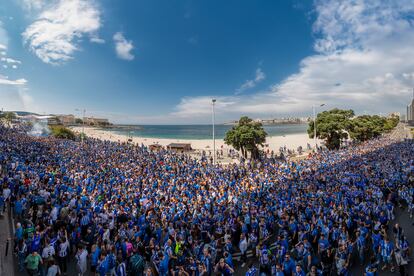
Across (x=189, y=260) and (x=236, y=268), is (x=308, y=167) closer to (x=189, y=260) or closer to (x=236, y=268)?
(x=236, y=268)

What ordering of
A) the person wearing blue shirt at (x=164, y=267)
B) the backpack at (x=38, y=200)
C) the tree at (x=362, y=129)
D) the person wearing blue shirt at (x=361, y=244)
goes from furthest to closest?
the tree at (x=362, y=129) < the backpack at (x=38, y=200) < the person wearing blue shirt at (x=361, y=244) < the person wearing blue shirt at (x=164, y=267)

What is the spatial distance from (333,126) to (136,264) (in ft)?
114

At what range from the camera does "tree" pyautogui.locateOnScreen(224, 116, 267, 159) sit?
1125 inches

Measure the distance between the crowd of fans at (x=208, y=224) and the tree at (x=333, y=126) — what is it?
1776cm

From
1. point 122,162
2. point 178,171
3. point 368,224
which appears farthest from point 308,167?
point 122,162

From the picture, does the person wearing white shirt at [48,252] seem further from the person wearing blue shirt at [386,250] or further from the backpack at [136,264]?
the person wearing blue shirt at [386,250]

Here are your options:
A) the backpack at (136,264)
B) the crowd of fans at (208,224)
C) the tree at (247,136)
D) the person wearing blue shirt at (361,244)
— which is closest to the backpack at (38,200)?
the crowd of fans at (208,224)

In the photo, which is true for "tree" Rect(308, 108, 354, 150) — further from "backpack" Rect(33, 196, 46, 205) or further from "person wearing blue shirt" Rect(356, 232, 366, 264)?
"backpack" Rect(33, 196, 46, 205)

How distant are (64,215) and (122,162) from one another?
1341 cm

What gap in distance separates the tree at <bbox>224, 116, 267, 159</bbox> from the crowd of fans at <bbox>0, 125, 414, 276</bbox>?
11041mm

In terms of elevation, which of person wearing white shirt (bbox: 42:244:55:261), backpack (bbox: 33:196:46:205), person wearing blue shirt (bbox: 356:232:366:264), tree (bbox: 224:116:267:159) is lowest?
person wearing blue shirt (bbox: 356:232:366:264)

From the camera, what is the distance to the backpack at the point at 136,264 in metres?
6.90

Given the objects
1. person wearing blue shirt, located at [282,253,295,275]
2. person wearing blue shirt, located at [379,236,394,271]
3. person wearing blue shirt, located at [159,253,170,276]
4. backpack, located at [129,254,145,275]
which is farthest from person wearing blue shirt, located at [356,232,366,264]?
backpack, located at [129,254,145,275]

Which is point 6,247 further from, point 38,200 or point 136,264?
point 136,264
